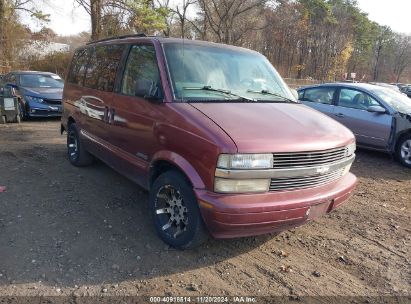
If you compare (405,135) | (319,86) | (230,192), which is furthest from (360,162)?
(230,192)

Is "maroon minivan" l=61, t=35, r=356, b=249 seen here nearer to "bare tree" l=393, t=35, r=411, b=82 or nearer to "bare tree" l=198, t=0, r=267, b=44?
"bare tree" l=198, t=0, r=267, b=44

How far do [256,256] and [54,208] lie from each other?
8.44ft

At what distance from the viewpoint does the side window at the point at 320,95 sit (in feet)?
30.5

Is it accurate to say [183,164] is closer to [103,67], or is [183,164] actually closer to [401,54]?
[103,67]

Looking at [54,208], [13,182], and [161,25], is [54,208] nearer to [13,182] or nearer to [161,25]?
[13,182]

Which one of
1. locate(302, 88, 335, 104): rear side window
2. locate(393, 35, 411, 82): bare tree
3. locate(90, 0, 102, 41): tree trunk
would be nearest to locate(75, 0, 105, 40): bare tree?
locate(90, 0, 102, 41): tree trunk

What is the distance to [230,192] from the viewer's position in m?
3.33

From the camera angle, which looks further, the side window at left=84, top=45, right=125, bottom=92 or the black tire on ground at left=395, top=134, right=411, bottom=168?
the black tire on ground at left=395, top=134, right=411, bottom=168

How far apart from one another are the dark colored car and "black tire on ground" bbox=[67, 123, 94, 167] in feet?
18.8

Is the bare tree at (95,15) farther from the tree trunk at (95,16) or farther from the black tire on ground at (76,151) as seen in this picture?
the black tire on ground at (76,151)

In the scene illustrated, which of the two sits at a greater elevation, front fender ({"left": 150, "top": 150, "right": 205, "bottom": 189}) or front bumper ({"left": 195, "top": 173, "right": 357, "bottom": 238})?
front fender ({"left": 150, "top": 150, "right": 205, "bottom": 189})

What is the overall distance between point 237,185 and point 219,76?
1554 mm

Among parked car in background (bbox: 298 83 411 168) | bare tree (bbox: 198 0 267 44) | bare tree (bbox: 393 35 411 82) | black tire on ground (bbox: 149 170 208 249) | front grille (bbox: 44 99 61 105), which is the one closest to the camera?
black tire on ground (bbox: 149 170 208 249)

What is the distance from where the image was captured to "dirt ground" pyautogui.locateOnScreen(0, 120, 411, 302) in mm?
3367
